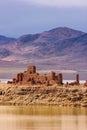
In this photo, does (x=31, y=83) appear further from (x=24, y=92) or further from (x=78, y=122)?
(x=78, y=122)

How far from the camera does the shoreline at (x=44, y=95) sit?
113 meters

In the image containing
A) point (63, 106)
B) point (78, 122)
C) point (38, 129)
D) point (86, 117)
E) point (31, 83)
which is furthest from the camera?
point (31, 83)

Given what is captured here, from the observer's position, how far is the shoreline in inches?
4464

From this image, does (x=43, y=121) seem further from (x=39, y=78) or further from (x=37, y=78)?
(x=37, y=78)

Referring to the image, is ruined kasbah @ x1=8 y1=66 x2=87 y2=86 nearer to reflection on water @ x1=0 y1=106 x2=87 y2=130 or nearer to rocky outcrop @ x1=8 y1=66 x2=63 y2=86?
rocky outcrop @ x1=8 y1=66 x2=63 y2=86

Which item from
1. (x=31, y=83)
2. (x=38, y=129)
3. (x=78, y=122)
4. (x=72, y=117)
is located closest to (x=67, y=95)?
(x=31, y=83)

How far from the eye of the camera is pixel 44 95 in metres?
119

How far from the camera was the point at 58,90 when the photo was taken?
118375mm

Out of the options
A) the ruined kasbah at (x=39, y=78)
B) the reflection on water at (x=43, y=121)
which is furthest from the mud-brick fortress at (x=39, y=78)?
the reflection on water at (x=43, y=121)

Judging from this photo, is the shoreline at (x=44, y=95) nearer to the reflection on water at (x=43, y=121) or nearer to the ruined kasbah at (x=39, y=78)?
the ruined kasbah at (x=39, y=78)

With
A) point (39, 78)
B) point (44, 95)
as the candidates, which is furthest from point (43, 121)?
point (39, 78)

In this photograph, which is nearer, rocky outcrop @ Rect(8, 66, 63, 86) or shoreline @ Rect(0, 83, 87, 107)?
shoreline @ Rect(0, 83, 87, 107)

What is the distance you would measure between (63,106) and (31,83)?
21.2 metres

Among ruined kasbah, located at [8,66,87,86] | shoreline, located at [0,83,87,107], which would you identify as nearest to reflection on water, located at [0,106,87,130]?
shoreline, located at [0,83,87,107]
